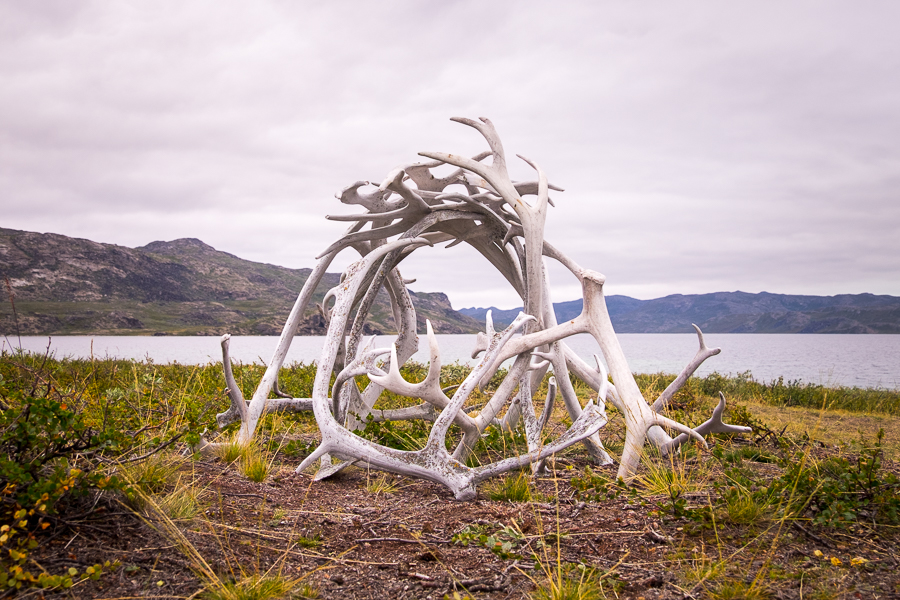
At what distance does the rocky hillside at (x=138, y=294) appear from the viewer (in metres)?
120

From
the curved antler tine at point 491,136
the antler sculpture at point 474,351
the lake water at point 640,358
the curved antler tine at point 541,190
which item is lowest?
the lake water at point 640,358

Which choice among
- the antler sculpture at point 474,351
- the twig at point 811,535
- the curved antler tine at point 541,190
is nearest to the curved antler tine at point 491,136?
the antler sculpture at point 474,351

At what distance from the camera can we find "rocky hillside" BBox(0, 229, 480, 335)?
120375 millimetres

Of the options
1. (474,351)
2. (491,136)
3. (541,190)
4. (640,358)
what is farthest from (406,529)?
(640,358)

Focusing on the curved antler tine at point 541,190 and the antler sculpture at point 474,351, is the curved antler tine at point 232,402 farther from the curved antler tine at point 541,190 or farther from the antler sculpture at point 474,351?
the curved antler tine at point 541,190

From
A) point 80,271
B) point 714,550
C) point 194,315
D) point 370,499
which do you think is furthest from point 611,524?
point 80,271

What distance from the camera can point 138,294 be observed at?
157 meters

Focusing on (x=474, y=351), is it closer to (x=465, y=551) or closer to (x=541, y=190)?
(x=541, y=190)

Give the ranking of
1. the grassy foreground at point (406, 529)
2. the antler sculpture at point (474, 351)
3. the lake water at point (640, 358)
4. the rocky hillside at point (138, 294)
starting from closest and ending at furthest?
the grassy foreground at point (406, 529) → the antler sculpture at point (474, 351) → the lake water at point (640, 358) → the rocky hillside at point (138, 294)

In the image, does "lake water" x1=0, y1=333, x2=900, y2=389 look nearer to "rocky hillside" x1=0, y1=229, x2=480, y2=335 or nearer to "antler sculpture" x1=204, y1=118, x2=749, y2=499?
"antler sculpture" x1=204, y1=118, x2=749, y2=499

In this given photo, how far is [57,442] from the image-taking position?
310cm

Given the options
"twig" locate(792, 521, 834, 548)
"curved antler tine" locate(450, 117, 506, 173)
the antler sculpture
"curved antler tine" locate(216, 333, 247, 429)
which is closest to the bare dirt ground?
"twig" locate(792, 521, 834, 548)

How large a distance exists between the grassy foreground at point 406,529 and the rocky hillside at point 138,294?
104431 millimetres

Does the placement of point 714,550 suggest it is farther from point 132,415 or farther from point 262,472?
point 132,415
